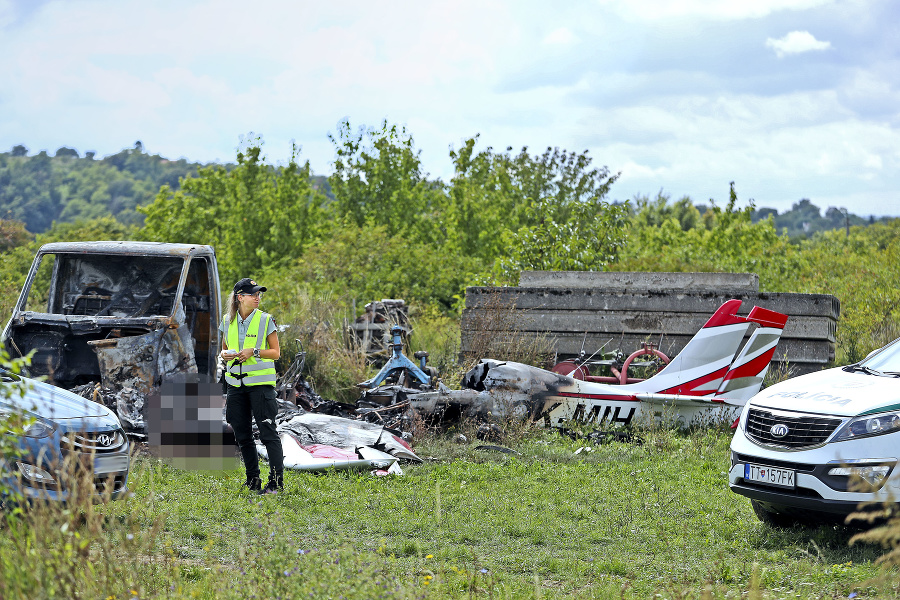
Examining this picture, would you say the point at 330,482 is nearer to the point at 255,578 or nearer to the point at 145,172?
the point at 255,578

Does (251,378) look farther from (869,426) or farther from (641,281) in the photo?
(641,281)

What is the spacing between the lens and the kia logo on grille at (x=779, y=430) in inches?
249

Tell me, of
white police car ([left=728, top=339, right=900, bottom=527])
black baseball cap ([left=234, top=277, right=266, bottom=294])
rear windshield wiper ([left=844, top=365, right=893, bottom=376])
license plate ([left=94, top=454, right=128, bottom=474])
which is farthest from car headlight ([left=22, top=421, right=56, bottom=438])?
rear windshield wiper ([left=844, top=365, right=893, bottom=376])

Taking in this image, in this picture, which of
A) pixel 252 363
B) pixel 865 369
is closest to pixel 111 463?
pixel 252 363

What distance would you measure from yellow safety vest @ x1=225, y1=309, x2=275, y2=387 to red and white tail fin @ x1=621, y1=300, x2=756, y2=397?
5.82 m

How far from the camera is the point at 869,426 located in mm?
5973

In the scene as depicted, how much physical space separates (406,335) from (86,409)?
10.1 meters

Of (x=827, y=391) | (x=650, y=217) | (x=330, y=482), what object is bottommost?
(x=330, y=482)

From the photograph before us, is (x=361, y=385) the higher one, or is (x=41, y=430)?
(x=41, y=430)

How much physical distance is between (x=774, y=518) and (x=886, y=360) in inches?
62.9

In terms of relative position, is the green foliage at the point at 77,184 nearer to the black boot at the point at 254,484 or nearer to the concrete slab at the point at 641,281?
the concrete slab at the point at 641,281

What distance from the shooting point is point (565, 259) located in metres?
21.7

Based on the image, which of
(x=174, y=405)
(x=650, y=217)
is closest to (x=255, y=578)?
(x=174, y=405)

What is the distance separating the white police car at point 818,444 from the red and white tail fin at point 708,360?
16.4 feet
